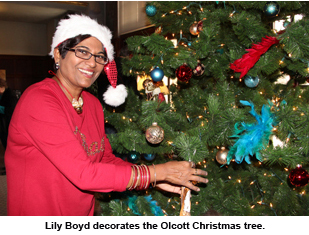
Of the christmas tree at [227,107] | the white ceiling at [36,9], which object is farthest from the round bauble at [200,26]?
the white ceiling at [36,9]

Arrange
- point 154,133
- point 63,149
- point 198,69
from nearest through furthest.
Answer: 1. point 63,149
2. point 154,133
3. point 198,69

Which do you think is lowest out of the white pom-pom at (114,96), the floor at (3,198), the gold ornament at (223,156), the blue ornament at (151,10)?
the floor at (3,198)

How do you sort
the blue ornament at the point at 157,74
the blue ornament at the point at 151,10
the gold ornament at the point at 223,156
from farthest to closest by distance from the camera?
the blue ornament at the point at 151,10
the blue ornament at the point at 157,74
the gold ornament at the point at 223,156

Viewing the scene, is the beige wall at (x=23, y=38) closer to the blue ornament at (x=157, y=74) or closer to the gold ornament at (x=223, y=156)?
the blue ornament at (x=157, y=74)

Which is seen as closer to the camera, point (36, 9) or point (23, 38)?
point (36, 9)

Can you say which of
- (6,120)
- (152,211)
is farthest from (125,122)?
(6,120)

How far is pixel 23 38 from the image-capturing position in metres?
9.75

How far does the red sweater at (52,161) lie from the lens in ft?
3.80

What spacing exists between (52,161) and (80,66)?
518 millimetres

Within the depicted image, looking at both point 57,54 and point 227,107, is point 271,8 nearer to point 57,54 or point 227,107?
point 227,107

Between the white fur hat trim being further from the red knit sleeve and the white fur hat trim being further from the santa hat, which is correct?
the red knit sleeve

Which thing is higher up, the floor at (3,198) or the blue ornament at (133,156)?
the blue ornament at (133,156)

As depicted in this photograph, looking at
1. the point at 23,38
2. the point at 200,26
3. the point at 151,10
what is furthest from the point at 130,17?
the point at 23,38

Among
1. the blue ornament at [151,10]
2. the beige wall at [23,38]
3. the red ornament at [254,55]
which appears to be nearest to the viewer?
the red ornament at [254,55]
